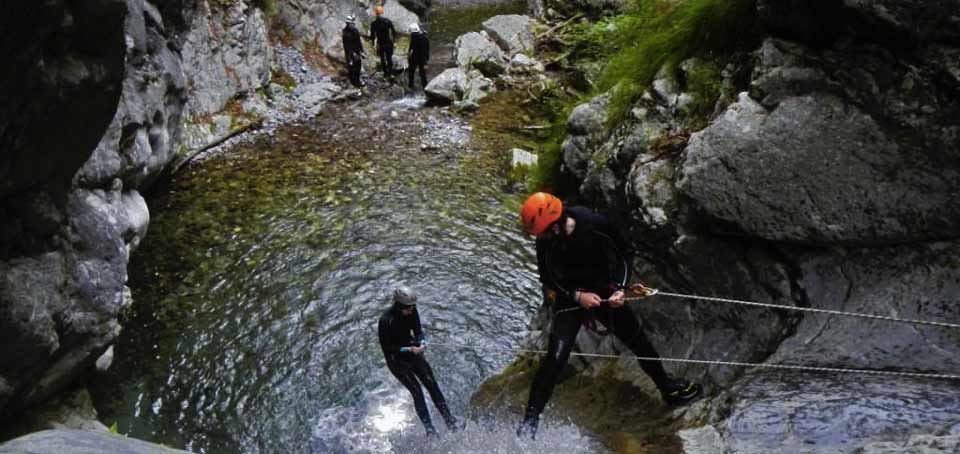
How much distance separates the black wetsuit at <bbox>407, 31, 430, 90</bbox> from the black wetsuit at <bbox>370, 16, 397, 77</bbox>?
1.13 metres

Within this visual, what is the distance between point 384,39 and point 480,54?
3037 mm

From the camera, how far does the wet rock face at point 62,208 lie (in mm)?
5332

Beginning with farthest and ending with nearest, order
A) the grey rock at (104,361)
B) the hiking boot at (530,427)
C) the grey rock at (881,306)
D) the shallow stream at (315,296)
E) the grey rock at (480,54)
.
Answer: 1. the grey rock at (480,54)
2. the grey rock at (104,361)
3. the shallow stream at (315,296)
4. the hiking boot at (530,427)
5. the grey rock at (881,306)

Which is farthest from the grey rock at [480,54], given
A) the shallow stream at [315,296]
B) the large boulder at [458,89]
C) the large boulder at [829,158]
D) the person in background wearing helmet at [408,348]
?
the large boulder at [829,158]

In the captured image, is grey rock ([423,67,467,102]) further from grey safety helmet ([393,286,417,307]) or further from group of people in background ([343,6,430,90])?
grey safety helmet ([393,286,417,307])

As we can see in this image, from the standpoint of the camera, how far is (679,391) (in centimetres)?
590

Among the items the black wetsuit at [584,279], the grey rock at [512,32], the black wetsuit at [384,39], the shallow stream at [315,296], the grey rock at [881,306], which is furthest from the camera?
the grey rock at [512,32]

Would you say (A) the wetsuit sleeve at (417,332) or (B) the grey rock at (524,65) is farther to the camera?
(B) the grey rock at (524,65)

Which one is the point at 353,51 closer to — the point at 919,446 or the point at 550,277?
the point at 550,277

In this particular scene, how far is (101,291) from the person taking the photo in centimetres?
759

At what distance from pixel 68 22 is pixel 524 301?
718cm

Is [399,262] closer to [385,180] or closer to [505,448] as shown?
[385,180]

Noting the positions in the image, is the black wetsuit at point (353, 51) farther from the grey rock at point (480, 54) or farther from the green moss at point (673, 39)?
the green moss at point (673, 39)

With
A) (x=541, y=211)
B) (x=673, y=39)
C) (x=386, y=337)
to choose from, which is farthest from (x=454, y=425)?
(x=673, y=39)
